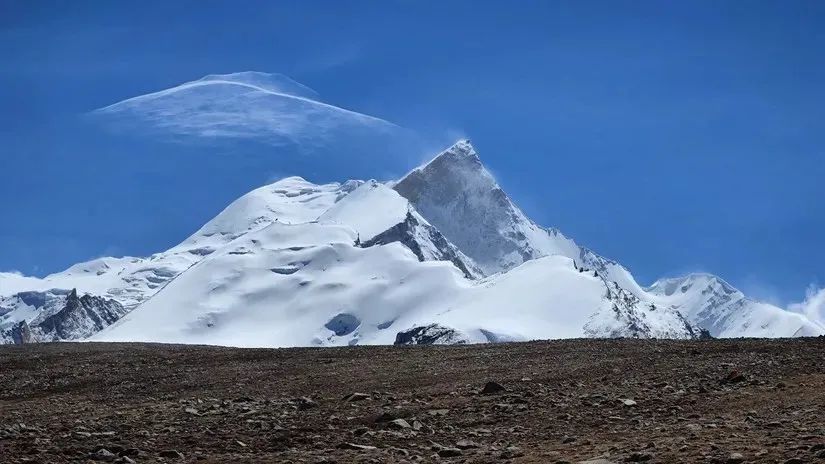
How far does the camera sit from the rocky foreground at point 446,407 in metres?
17.5

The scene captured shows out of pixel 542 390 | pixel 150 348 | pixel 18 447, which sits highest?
pixel 150 348

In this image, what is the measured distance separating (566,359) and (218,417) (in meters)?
9.85

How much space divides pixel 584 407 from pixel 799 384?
3891mm

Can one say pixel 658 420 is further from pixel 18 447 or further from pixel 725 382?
pixel 18 447

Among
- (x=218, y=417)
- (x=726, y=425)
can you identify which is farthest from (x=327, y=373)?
(x=726, y=425)

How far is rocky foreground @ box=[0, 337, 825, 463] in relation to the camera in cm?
1752

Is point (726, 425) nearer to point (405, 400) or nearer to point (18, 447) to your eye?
point (405, 400)

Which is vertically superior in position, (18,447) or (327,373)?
(327,373)

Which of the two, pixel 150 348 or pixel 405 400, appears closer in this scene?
pixel 405 400

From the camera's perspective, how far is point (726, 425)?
58.5ft

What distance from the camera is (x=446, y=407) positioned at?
2184 centimetres

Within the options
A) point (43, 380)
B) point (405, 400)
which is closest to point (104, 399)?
point (43, 380)

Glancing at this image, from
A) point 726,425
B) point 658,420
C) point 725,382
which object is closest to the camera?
point 726,425

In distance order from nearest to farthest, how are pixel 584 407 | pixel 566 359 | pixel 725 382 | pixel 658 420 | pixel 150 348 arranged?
pixel 658 420, pixel 584 407, pixel 725 382, pixel 566 359, pixel 150 348
